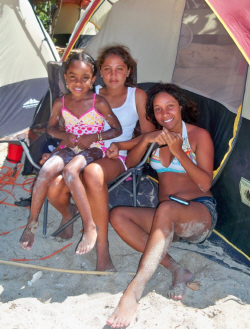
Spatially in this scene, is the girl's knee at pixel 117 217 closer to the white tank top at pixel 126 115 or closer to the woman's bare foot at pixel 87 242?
the woman's bare foot at pixel 87 242

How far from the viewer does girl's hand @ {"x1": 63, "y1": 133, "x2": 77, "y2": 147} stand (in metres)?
2.43

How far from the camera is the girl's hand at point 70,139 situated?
7.97 ft

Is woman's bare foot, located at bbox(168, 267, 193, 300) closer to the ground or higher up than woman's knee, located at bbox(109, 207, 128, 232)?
closer to the ground

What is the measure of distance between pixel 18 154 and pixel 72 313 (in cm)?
176

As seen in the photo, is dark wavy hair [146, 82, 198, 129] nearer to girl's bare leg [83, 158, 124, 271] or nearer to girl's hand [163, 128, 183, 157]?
girl's hand [163, 128, 183, 157]

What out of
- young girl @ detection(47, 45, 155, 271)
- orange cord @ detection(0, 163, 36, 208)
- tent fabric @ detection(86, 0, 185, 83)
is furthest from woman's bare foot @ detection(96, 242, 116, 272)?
tent fabric @ detection(86, 0, 185, 83)

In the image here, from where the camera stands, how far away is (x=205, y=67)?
3.06 m

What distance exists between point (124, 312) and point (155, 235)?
0.39 meters

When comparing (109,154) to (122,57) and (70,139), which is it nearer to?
(70,139)

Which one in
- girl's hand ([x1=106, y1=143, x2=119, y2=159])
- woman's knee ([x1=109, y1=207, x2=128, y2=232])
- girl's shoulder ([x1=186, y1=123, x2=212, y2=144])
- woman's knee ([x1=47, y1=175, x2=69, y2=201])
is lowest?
woman's knee ([x1=109, y1=207, x2=128, y2=232])

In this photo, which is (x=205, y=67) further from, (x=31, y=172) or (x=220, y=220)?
(x=31, y=172)

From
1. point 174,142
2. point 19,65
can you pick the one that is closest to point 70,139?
point 174,142

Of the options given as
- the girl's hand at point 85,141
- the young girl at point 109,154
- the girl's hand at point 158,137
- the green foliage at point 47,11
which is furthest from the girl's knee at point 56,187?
the green foliage at point 47,11

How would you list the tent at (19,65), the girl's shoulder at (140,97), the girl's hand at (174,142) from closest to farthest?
the girl's hand at (174,142) < the girl's shoulder at (140,97) < the tent at (19,65)
